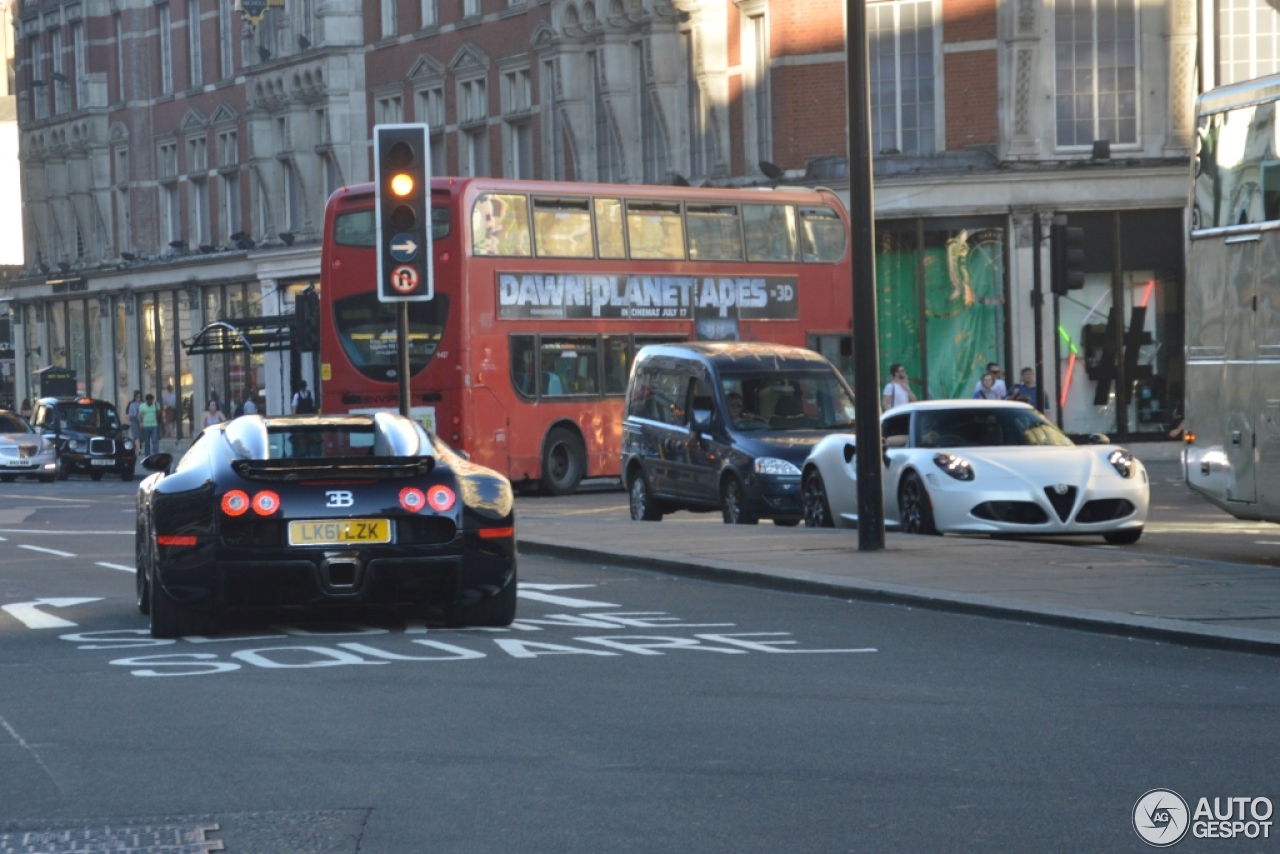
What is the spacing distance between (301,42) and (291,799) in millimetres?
49357

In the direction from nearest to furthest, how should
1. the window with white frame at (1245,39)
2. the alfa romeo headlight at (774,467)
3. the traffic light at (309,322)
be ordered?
1. the alfa romeo headlight at (774,467)
2. the traffic light at (309,322)
3. the window with white frame at (1245,39)

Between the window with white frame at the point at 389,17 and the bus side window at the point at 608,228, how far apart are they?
21.6m

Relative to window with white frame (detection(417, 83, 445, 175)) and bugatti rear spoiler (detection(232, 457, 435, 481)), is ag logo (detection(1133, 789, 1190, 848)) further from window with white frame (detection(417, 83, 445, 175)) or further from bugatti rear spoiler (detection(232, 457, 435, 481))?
window with white frame (detection(417, 83, 445, 175))

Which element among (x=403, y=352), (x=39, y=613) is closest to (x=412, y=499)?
(x=39, y=613)

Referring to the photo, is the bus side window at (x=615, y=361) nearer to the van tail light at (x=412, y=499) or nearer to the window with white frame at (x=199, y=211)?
the van tail light at (x=412, y=499)

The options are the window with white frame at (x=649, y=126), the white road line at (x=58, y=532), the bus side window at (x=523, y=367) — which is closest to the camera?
the white road line at (x=58, y=532)

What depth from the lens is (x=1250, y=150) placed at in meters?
16.3

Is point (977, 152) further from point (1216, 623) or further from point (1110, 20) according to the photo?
point (1216, 623)

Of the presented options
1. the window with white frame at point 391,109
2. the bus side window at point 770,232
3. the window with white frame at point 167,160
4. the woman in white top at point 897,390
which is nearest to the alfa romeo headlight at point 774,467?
the woman in white top at point 897,390

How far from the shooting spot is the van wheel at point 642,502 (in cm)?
2494

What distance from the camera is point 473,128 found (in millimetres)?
48875

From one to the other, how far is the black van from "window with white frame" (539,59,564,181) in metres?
20.4

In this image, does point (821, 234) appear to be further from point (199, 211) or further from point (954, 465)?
point (199, 211)

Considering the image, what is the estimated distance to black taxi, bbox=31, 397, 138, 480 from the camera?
4747cm
